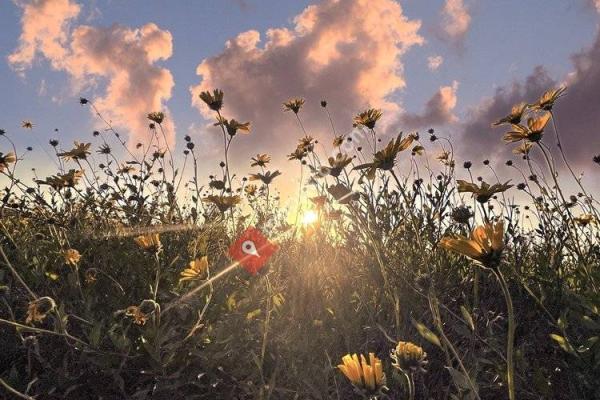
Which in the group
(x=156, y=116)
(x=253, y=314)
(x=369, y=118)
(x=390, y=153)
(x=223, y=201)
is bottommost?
(x=253, y=314)

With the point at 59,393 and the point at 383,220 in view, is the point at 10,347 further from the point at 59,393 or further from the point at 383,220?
the point at 383,220

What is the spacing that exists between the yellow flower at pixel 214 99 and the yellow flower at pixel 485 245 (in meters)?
3.15

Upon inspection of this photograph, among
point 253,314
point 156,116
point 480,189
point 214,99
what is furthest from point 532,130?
point 156,116

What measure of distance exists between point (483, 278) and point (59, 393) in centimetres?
235

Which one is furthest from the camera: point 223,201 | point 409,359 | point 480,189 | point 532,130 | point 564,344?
point 223,201

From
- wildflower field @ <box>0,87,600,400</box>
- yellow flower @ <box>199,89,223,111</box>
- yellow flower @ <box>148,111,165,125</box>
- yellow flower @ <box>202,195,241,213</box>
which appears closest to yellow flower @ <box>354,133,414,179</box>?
wildflower field @ <box>0,87,600,400</box>

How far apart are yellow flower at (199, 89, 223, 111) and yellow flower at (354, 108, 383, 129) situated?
1124 millimetres

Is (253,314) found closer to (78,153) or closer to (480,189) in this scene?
(480,189)

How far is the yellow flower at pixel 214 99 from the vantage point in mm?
3887

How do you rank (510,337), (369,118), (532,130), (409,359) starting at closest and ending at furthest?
(510,337) → (409,359) → (532,130) → (369,118)

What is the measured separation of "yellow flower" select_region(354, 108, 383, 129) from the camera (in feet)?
11.7

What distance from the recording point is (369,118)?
3.58 meters

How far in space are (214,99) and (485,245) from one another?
3199 mm

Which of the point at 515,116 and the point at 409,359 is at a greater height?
the point at 515,116
